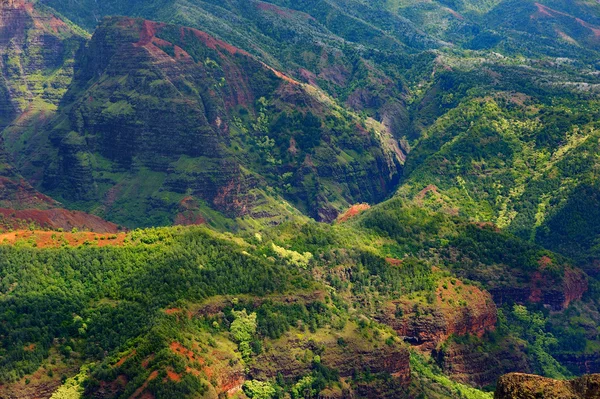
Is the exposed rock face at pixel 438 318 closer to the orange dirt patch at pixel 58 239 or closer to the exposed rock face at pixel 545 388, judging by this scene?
the orange dirt patch at pixel 58 239

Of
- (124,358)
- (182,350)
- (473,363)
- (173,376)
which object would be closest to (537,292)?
(473,363)

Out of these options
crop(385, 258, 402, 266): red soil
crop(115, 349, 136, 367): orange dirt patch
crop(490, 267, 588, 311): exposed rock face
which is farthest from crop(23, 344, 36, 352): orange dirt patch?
crop(490, 267, 588, 311): exposed rock face

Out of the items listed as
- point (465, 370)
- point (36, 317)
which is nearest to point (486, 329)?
point (465, 370)

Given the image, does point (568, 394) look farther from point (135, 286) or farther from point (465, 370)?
point (465, 370)

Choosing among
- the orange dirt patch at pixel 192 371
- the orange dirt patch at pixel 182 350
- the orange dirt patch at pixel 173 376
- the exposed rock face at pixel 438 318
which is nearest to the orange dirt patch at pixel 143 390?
the orange dirt patch at pixel 173 376

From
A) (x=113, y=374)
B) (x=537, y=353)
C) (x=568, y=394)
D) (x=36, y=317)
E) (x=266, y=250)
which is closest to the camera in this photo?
(x=568, y=394)

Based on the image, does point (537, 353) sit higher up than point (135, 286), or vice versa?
point (135, 286)

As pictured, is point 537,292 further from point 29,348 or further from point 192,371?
point 29,348
